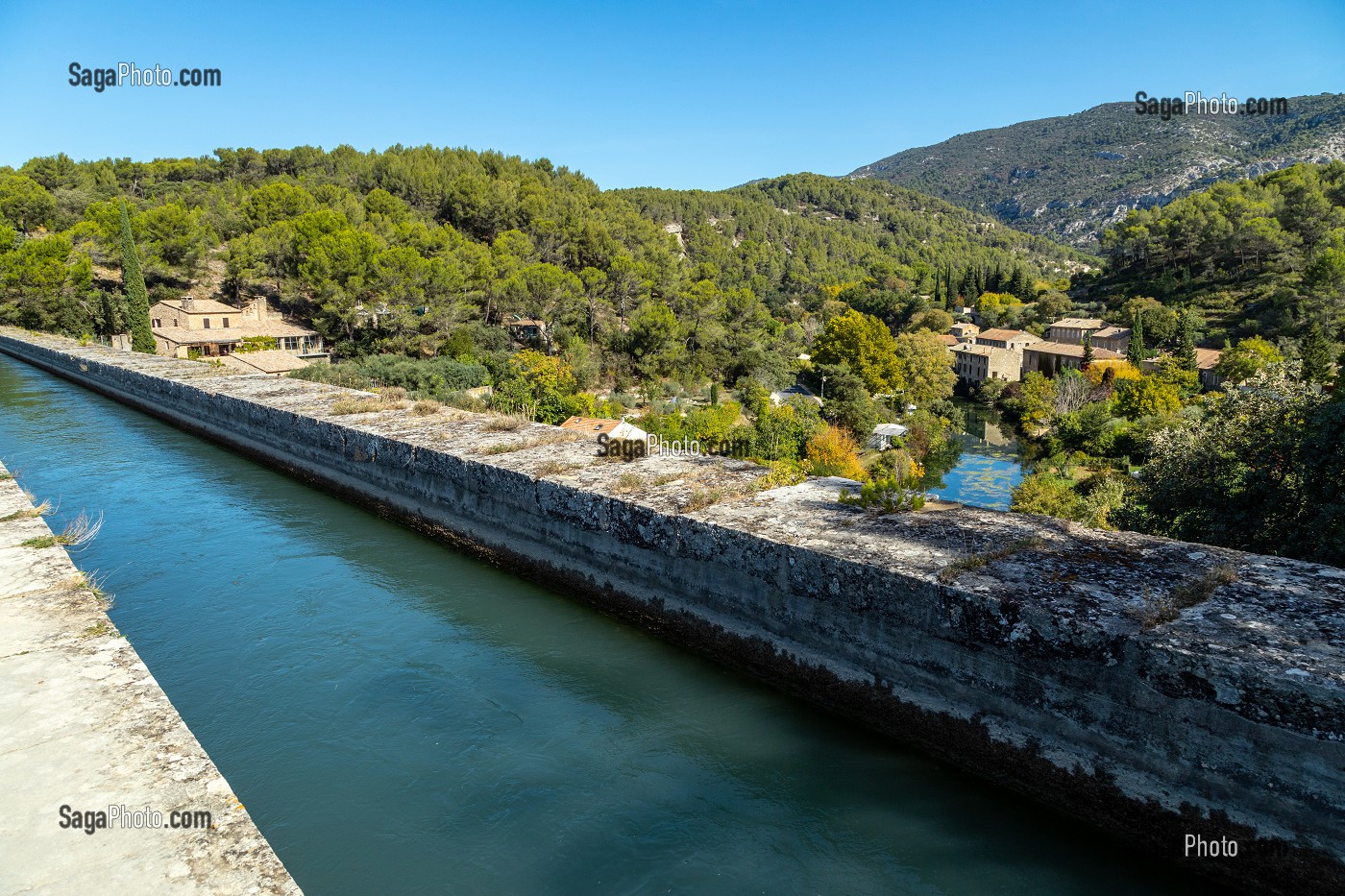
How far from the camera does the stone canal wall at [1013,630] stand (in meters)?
4.00

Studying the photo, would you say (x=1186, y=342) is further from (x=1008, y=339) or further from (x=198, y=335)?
(x=198, y=335)

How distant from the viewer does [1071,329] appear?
2346 inches

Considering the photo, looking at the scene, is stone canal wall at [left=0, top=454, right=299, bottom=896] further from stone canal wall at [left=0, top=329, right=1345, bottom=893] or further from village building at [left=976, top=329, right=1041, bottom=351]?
village building at [left=976, top=329, right=1041, bottom=351]

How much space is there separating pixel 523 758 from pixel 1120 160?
192155mm

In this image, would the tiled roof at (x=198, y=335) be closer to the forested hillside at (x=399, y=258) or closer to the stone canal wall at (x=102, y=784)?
the forested hillside at (x=399, y=258)

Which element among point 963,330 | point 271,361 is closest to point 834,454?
point 271,361

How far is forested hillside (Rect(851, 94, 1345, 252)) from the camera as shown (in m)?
133

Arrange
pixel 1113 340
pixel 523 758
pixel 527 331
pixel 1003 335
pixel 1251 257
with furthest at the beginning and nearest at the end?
pixel 1251 257 < pixel 1003 335 < pixel 1113 340 < pixel 527 331 < pixel 523 758

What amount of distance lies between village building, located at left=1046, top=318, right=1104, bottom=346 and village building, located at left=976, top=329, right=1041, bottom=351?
1.18m

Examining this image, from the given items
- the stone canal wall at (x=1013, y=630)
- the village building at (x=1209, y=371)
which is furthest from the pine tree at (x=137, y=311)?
the village building at (x=1209, y=371)

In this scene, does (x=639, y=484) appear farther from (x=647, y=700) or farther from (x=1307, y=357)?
(x=1307, y=357)

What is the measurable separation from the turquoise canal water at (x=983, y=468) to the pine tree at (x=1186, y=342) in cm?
1055

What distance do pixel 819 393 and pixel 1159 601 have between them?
43.1m

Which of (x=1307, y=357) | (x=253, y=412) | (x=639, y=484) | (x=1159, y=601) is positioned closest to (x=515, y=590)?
(x=639, y=484)
